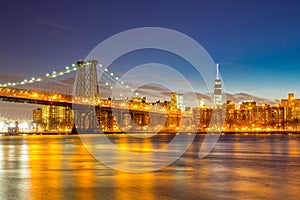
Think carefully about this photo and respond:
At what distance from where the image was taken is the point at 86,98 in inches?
3553

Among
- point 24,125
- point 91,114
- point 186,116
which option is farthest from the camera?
point 24,125

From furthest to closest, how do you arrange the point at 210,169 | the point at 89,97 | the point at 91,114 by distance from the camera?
the point at 89,97 < the point at 91,114 < the point at 210,169

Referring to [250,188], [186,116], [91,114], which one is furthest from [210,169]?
[186,116]

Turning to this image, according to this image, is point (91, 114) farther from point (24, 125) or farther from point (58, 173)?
point (24, 125)

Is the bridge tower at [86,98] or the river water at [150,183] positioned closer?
the river water at [150,183]

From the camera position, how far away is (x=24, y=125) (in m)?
159

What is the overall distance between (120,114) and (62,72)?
49.2 ft

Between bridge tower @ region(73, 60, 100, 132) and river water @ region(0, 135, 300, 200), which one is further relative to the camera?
bridge tower @ region(73, 60, 100, 132)

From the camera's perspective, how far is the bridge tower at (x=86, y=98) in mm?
86000

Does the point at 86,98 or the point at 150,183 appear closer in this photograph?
the point at 150,183

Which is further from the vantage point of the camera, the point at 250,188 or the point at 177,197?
the point at 250,188

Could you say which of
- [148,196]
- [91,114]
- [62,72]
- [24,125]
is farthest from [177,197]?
[24,125]

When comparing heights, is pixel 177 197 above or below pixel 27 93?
below

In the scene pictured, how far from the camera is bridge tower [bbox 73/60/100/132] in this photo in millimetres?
86000
